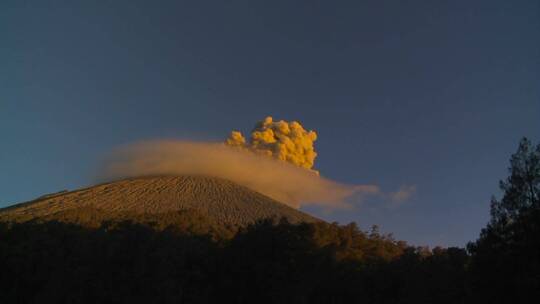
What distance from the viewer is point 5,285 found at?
40094 millimetres

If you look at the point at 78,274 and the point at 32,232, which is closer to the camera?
the point at 78,274

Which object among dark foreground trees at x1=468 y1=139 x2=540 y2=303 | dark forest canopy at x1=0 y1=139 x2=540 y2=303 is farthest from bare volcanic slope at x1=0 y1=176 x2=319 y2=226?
dark foreground trees at x1=468 y1=139 x2=540 y2=303

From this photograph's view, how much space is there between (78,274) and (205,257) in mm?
9043

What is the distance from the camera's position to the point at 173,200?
98.2m

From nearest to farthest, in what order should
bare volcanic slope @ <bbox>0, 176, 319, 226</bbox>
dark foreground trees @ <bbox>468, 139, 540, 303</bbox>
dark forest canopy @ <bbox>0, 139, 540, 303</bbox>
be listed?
dark foreground trees @ <bbox>468, 139, 540, 303</bbox>, dark forest canopy @ <bbox>0, 139, 540, 303</bbox>, bare volcanic slope @ <bbox>0, 176, 319, 226</bbox>

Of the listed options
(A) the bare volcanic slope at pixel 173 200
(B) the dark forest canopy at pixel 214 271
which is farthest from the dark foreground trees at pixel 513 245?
(A) the bare volcanic slope at pixel 173 200

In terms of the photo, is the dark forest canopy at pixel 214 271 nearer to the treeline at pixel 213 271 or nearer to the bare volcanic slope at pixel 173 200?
the treeline at pixel 213 271

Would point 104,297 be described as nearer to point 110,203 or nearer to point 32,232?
point 32,232

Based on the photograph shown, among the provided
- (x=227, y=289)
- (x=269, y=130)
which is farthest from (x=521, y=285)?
(x=269, y=130)

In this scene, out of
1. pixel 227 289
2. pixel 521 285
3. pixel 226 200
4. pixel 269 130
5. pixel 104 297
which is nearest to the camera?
pixel 521 285

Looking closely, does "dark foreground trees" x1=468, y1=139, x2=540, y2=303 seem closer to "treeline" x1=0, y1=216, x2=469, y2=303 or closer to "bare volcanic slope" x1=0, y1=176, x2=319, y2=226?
"treeline" x1=0, y1=216, x2=469, y2=303

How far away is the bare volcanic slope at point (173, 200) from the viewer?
88.6m

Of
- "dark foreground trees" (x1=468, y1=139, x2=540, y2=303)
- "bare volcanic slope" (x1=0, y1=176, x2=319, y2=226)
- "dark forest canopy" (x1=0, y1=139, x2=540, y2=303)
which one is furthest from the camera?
"bare volcanic slope" (x1=0, y1=176, x2=319, y2=226)

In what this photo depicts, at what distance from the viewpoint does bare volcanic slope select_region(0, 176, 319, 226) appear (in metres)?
88.6
